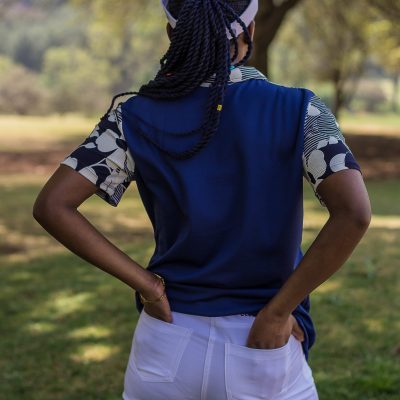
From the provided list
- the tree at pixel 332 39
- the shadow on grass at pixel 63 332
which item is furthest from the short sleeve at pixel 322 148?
the tree at pixel 332 39

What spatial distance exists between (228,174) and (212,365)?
457 mm

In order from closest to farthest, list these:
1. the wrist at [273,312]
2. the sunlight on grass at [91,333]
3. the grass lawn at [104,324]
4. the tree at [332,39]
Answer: the wrist at [273,312], the grass lawn at [104,324], the sunlight on grass at [91,333], the tree at [332,39]

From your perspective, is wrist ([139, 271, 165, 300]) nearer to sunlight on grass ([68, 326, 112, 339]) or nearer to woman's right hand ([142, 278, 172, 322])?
woman's right hand ([142, 278, 172, 322])

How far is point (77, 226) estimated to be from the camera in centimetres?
180

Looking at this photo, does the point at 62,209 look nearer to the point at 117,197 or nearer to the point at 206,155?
the point at 117,197

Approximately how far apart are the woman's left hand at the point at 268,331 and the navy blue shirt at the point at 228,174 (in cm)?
5

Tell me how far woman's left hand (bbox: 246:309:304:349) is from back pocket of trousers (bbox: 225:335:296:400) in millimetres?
14

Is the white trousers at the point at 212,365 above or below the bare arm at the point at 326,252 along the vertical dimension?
below

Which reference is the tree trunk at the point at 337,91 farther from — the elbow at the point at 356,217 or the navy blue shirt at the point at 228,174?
the elbow at the point at 356,217

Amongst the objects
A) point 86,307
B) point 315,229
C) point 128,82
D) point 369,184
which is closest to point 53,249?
point 86,307

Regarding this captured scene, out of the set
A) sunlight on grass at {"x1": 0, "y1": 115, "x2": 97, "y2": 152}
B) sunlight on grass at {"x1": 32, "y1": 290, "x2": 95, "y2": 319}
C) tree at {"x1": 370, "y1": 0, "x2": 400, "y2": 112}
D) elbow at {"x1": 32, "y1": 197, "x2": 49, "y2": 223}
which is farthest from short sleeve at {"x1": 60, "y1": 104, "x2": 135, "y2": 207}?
sunlight on grass at {"x1": 0, "y1": 115, "x2": 97, "y2": 152}

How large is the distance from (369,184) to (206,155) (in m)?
15.6

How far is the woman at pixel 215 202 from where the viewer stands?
5.61 ft

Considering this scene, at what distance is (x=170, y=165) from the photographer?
178cm
